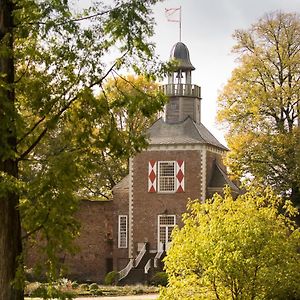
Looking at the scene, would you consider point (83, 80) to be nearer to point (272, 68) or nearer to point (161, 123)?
point (272, 68)

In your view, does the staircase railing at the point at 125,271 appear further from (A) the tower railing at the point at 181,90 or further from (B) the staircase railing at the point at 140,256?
(A) the tower railing at the point at 181,90

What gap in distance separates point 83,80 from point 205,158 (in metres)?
24.2

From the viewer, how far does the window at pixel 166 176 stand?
115ft

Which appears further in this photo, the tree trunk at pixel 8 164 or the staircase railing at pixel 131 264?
the staircase railing at pixel 131 264

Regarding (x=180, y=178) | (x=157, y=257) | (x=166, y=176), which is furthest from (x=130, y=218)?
(x=157, y=257)

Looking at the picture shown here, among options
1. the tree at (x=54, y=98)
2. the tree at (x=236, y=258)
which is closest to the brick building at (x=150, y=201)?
the tree at (x=236, y=258)

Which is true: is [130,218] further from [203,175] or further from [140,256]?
[203,175]

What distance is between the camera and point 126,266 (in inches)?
1355

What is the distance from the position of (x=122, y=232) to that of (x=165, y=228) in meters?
2.26

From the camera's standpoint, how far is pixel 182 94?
37.7 m

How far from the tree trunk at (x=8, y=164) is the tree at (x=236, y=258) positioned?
6.29 metres

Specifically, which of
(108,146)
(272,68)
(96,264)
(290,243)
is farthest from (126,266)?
(108,146)

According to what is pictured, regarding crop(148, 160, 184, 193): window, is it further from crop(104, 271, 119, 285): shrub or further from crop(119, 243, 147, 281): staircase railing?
crop(104, 271, 119, 285): shrub

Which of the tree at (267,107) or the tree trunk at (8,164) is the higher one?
the tree at (267,107)
